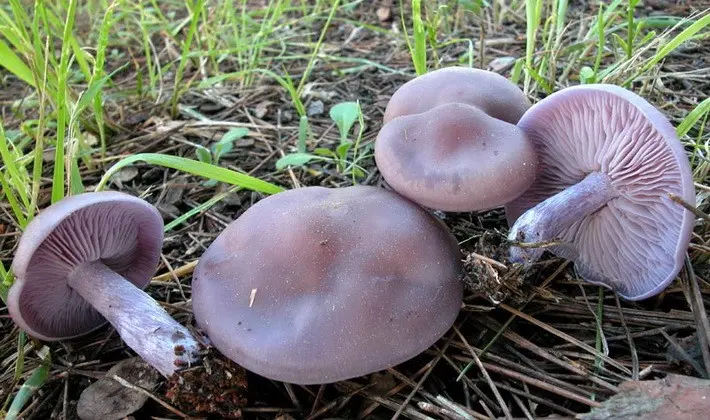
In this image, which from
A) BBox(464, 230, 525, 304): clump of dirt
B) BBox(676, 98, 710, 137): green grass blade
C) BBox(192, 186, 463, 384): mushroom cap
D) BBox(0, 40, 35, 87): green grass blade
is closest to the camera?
BBox(192, 186, 463, 384): mushroom cap

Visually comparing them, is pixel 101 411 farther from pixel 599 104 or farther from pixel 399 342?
pixel 599 104

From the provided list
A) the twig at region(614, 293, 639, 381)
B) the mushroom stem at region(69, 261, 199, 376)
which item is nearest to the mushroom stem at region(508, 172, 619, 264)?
the twig at region(614, 293, 639, 381)

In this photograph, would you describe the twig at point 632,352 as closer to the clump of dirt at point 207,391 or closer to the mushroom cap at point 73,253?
the clump of dirt at point 207,391

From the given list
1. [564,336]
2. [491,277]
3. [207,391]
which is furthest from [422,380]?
[207,391]

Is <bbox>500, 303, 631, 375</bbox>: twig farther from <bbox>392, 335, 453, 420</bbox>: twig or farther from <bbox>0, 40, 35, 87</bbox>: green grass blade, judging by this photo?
<bbox>0, 40, 35, 87</bbox>: green grass blade

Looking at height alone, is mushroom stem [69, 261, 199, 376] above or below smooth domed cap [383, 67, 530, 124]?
below
